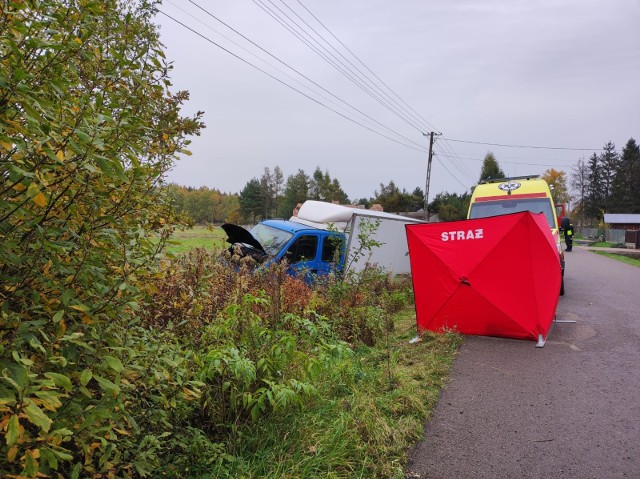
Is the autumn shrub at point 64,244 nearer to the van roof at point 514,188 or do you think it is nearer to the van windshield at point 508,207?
the van windshield at point 508,207

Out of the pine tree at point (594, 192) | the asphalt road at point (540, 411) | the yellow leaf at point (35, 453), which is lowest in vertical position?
the asphalt road at point (540, 411)

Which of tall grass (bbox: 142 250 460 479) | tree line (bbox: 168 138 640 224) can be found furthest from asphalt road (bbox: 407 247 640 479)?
tree line (bbox: 168 138 640 224)

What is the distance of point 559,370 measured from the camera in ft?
17.0

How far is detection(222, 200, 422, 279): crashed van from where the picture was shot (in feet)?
28.0

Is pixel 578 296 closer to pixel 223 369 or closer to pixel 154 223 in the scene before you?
pixel 223 369

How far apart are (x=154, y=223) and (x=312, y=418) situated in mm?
2027

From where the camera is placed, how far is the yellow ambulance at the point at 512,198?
36.0 ft

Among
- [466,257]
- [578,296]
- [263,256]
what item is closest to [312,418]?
[466,257]

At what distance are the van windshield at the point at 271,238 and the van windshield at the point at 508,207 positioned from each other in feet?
16.5

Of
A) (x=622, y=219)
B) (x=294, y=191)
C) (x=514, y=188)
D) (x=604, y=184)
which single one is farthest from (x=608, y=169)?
(x=514, y=188)

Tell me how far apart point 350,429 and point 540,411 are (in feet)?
6.56

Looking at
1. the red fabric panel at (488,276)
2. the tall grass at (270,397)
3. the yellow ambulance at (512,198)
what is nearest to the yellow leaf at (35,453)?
the tall grass at (270,397)

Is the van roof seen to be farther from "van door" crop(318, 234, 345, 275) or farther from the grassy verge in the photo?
the grassy verge

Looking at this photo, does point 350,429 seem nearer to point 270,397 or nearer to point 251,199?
point 270,397
